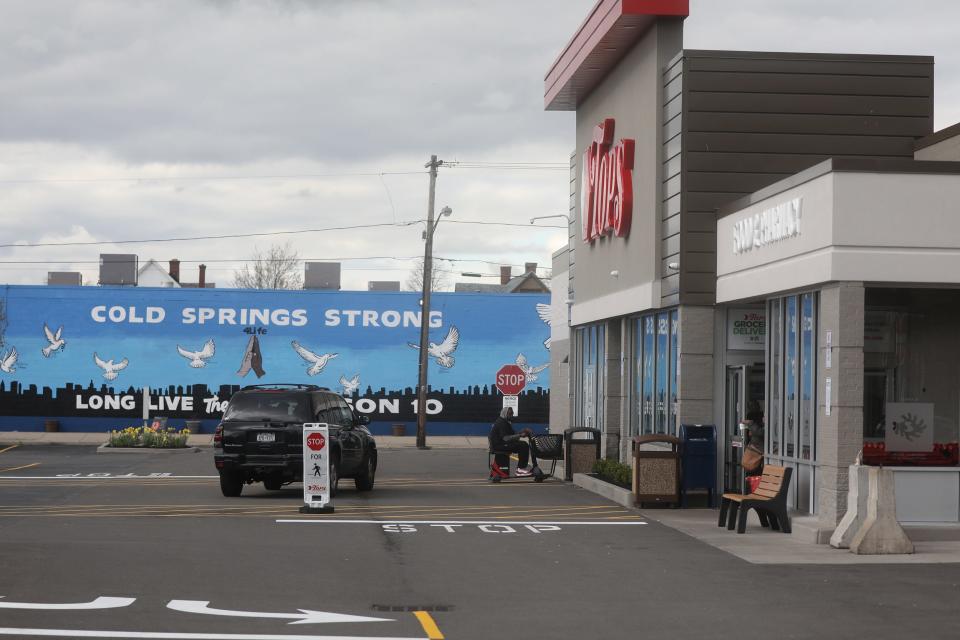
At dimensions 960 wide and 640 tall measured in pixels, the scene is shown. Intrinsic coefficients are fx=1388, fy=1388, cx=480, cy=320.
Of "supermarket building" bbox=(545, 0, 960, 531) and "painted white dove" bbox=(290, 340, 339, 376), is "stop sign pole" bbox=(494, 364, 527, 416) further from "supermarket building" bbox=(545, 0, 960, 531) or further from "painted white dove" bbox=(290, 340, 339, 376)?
"painted white dove" bbox=(290, 340, 339, 376)

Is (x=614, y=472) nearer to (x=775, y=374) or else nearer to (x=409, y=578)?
(x=775, y=374)

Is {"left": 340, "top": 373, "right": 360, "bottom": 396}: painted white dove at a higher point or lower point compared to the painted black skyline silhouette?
higher

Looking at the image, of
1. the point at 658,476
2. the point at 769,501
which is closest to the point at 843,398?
the point at 769,501

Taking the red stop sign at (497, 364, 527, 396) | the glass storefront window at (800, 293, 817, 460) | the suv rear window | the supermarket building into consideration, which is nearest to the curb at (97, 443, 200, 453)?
the red stop sign at (497, 364, 527, 396)

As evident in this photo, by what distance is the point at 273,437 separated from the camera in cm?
2392

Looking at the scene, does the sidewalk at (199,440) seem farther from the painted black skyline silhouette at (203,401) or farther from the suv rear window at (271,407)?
the suv rear window at (271,407)

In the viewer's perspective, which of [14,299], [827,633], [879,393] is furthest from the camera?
[14,299]

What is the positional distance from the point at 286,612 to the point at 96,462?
25.8 metres

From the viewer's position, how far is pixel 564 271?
127 feet

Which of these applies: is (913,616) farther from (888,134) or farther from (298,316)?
(298,316)

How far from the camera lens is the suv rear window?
24.2 m

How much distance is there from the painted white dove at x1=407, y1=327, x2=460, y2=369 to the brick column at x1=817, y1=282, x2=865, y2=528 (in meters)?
37.3

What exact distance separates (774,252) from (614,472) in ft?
25.7

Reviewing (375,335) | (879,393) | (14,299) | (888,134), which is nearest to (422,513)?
(879,393)
